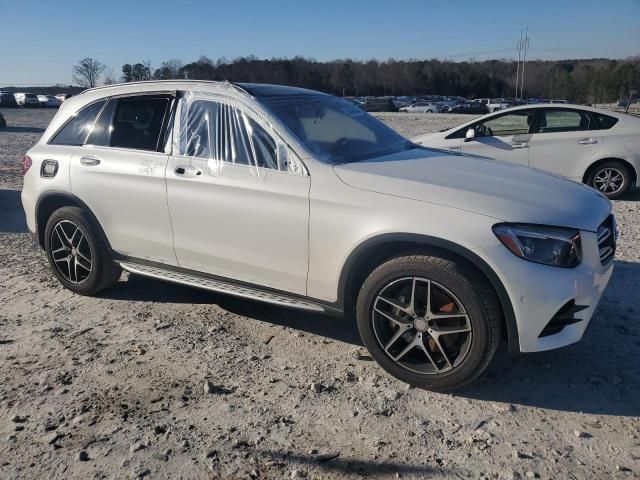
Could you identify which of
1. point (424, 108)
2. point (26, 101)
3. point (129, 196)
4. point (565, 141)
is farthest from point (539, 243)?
point (26, 101)

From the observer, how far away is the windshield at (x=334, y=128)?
3.86m

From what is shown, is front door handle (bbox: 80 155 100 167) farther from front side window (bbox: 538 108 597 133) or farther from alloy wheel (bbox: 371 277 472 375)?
front side window (bbox: 538 108 597 133)

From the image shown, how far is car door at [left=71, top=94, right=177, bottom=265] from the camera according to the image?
4262 millimetres

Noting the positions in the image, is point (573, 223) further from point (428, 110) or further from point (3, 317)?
point (428, 110)

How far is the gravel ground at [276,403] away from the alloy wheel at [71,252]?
0.38 m

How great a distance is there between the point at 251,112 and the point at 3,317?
2.67 meters

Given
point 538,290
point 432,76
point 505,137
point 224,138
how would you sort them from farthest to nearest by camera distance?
1. point 432,76
2. point 505,137
3. point 224,138
4. point 538,290

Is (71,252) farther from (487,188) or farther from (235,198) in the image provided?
(487,188)

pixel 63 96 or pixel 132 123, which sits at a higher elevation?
pixel 63 96

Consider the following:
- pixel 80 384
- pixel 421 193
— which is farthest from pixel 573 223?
pixel 80 384

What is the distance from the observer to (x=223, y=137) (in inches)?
157

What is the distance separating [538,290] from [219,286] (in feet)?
7.25

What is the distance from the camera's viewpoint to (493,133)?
9359mm

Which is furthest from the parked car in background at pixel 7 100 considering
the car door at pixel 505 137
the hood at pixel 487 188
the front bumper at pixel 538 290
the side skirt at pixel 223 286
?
the front bumper at pixel 538 290
